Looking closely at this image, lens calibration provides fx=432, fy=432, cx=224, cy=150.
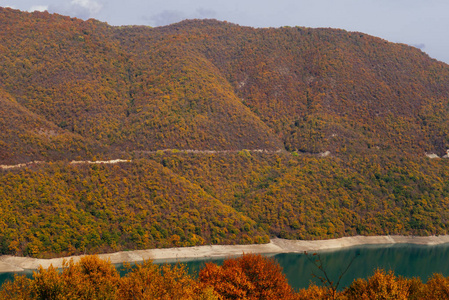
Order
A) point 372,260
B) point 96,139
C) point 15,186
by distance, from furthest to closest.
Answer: point 96,139 → point 372,260 → point 15,186

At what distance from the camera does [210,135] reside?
12456cm

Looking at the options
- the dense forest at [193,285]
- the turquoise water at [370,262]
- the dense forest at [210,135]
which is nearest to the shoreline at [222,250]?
the dense forest at [210,135]

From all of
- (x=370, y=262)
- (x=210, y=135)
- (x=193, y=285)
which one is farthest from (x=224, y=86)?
(x=193, y=285)

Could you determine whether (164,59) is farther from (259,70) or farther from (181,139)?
(181,139)

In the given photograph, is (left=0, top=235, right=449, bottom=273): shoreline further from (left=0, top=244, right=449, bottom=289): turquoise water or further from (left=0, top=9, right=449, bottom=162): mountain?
(left=0, top=9, right=449, bottom=162): mountain

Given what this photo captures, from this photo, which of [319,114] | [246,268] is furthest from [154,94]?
[246,268]

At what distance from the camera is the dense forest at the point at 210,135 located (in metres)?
89.6

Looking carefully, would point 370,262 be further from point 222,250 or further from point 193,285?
point 193,285

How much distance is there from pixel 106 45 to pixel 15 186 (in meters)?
87.5

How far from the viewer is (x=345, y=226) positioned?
108250 millimetres

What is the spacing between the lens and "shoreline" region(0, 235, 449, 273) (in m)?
74.8

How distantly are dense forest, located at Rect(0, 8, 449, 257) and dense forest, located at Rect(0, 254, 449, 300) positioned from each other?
40.0m

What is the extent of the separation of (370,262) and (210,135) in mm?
55558

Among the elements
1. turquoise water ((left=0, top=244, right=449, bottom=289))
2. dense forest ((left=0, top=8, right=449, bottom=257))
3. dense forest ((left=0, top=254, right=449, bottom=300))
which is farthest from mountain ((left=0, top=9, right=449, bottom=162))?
dense forest ((left=0, top=254, right=449, bottom=300))
